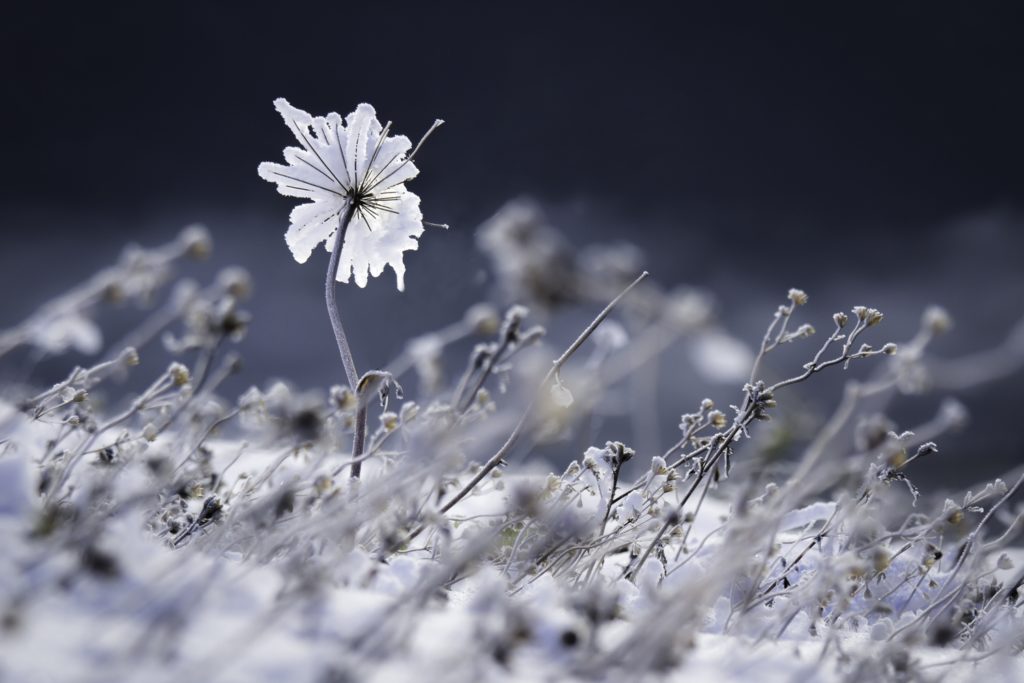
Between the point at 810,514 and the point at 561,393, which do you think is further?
the point at 810,514

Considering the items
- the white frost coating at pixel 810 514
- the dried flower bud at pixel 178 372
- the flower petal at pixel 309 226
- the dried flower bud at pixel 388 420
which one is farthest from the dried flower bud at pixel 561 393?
the flower petal at pixel 309 226

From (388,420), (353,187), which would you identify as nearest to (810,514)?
(388,420)

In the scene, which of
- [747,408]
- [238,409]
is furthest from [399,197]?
[747,408]

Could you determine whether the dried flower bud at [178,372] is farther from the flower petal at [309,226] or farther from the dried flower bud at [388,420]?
the flower petal at [309,226]

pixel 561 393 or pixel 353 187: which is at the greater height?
pixel 353 187

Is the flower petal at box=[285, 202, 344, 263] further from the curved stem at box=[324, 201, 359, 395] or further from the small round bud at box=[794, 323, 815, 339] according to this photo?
the small round bud at box=[794, 323, 815, 339]

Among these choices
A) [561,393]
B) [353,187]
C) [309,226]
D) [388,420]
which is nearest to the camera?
[561,393]

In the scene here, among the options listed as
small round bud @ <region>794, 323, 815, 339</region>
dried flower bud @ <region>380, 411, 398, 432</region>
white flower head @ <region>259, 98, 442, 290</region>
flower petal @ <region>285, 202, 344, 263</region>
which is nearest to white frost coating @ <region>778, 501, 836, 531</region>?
small round bud @ <region>794, 323, 815, 339</region>

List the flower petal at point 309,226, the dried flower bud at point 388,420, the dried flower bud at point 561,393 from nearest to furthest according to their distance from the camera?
1. the dried flower bud at point 561,393
2. the dried flower bud at point 388,420
3. the flower petal at point 309,226

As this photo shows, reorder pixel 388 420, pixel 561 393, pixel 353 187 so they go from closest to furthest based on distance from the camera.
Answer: pixel 561 393 < pixel 388 420 < pixel 353 187

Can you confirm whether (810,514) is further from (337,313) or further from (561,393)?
(337,313)
